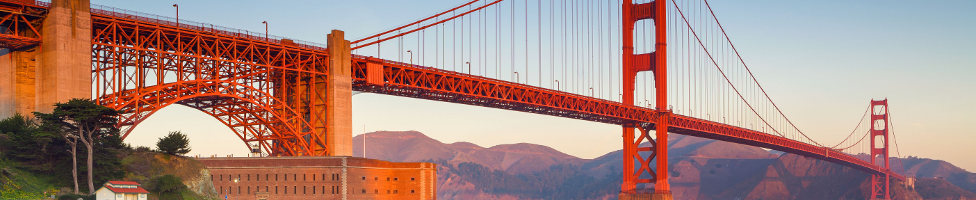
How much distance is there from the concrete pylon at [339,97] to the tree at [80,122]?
23.5 m

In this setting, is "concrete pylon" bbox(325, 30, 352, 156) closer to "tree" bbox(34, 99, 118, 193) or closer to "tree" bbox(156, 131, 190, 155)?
"tree" bbox(156, 131, 190, 155)

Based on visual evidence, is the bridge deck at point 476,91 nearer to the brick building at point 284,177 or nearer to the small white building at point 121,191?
the brick building at point 284,177

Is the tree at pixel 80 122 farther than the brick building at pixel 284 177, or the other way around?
the brick building at pixel 284 177

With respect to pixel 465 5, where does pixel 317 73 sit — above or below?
below

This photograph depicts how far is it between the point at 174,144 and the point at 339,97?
642 inches

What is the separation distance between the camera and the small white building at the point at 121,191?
69250mm

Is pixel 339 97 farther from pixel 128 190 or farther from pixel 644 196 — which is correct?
pixel 644 196

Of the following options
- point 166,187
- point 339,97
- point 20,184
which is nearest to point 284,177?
point 339,97

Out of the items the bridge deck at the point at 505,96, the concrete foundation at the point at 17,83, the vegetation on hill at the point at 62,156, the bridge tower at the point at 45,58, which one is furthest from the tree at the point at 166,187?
the bridge deck at the point at 505,96

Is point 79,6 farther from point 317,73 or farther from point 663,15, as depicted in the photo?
point 663,15

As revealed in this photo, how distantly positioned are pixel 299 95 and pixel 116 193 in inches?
1070

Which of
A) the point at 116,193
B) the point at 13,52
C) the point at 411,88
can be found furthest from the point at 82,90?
the point at 411,88

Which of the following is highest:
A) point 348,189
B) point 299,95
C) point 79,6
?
point 79,6

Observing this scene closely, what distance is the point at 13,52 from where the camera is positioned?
7656 cm
